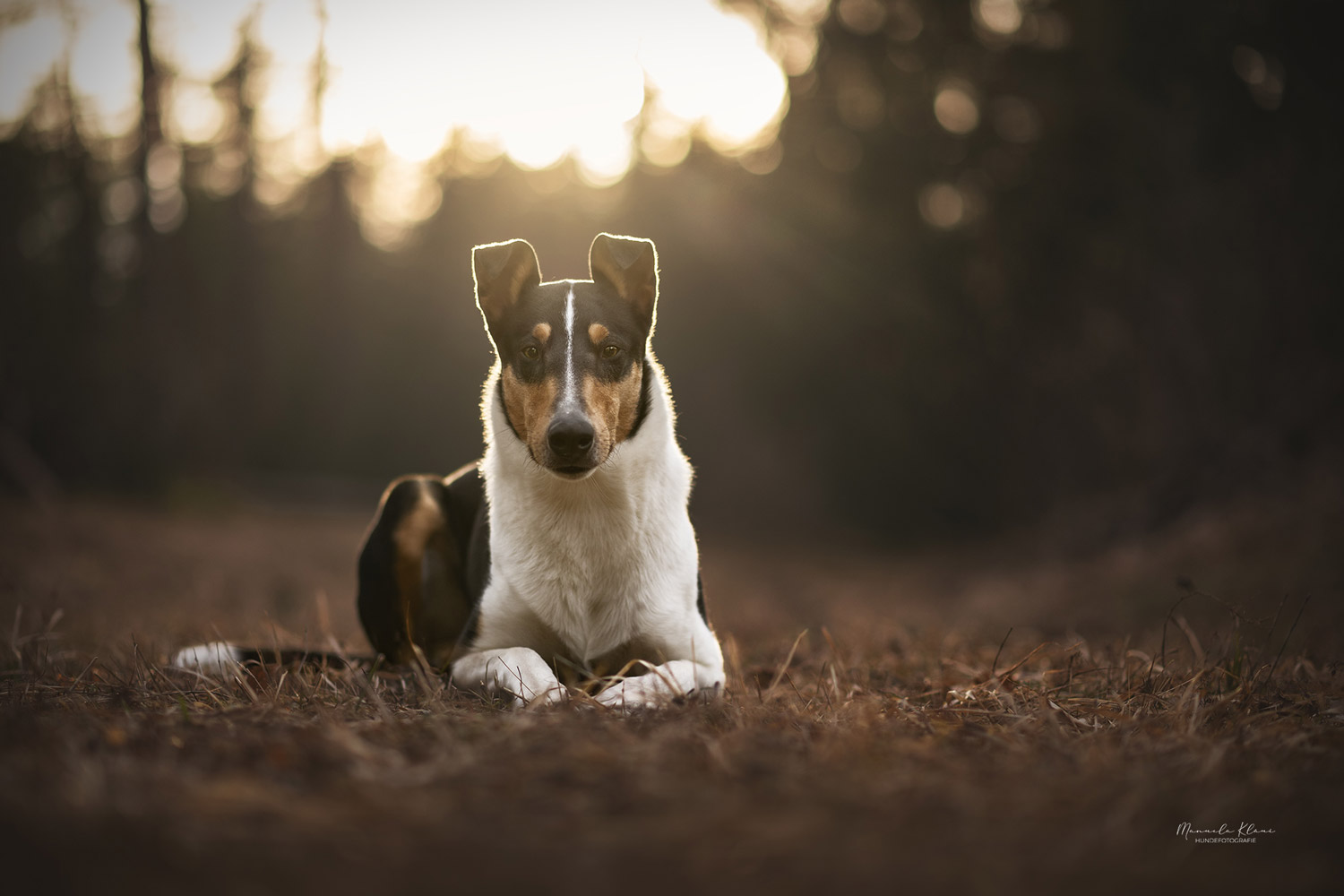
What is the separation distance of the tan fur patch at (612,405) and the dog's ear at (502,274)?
25.7 inches

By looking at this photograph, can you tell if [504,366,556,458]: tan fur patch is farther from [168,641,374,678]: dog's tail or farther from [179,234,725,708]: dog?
[168,641,374,678]: dog's tail

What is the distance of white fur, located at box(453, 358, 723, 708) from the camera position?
10.8ft

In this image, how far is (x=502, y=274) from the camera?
3.66m

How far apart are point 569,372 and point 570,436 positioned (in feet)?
0.95

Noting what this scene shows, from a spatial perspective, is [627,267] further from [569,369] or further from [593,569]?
[593,569]

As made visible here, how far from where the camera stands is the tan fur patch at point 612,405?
10.4ft

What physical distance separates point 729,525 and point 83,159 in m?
14.1

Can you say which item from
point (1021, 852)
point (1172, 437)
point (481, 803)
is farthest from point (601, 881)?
point (1172, 437)

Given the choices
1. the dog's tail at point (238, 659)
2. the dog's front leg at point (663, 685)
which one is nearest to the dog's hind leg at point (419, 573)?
the dog's tail at point (238, 659)

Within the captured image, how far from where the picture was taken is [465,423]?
21.0 meters

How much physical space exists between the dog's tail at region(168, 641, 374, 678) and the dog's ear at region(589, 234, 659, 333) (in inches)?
72.7

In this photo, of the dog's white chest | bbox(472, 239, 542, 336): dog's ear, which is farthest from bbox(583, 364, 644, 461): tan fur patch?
bbox(472, 239, 542, 336): dog's ear

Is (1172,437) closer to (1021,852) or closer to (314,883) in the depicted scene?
(1021,852)

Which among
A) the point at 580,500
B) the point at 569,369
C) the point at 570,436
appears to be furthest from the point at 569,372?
the point at 580,500
